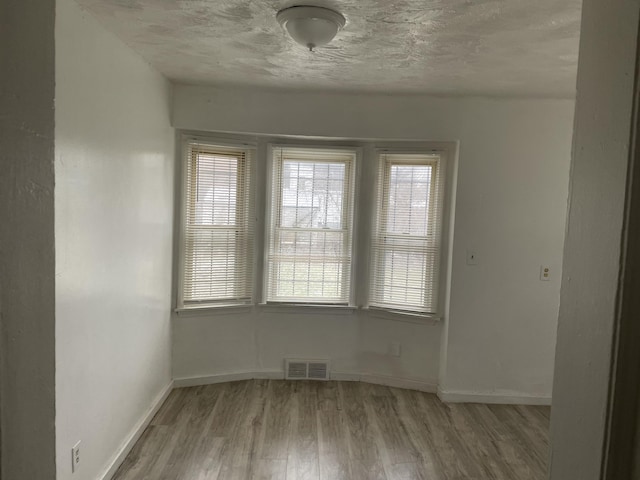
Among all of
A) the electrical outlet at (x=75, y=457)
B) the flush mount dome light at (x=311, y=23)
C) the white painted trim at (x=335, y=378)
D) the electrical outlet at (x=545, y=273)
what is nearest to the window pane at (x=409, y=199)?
the electrical outlet at (x=545, y=273)

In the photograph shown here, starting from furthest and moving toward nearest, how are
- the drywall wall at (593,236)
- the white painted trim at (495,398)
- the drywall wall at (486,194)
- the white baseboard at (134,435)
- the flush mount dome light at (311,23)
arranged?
the white painted trim at (495,398)
the drywall wall at (486,194)
the white baseboard at (134,435)
the flush mount dome light at (311,23)
the drywall wall at (593,236)

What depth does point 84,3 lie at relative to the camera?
6.29ft

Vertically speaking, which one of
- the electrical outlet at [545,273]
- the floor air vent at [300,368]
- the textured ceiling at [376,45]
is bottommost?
the floor air vent at [300,368]

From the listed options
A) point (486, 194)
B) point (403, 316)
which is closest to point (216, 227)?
point (403, 316)

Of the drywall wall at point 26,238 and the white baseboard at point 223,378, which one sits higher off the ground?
the drywall wall at point 26,238

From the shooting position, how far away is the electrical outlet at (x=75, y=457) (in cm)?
198

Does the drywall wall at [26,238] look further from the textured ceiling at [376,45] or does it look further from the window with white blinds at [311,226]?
the window with white blinds at [311,226]

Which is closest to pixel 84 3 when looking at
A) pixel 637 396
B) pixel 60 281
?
pixel 60 281

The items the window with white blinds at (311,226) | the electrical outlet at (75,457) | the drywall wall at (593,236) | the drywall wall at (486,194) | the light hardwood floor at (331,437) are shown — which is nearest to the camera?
the drywall wall at (593,236)

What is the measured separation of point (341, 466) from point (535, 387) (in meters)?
1.89

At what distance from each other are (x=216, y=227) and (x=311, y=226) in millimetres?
811

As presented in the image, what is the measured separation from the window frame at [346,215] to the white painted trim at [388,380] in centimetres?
61

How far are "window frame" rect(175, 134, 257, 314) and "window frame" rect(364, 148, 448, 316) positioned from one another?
1044 mm

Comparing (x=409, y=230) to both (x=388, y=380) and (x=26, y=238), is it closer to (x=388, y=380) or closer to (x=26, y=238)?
(x=388, y=380)
